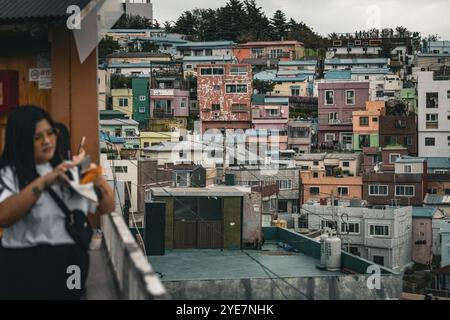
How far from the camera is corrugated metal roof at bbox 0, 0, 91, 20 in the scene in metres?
7.11

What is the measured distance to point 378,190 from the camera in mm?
38344

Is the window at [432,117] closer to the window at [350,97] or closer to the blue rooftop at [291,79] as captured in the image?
the window at [350,97]

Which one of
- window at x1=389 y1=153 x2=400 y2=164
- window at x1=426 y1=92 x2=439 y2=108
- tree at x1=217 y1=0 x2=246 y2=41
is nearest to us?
window at x1=389 y1=153 x2=400 y2=164

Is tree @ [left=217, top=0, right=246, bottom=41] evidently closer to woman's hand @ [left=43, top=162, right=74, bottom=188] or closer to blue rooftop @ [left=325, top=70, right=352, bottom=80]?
blue rooftop @ [left=325, top=70, right=352, bottom=80]

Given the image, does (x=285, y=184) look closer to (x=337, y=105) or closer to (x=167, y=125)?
(x=337, y=105)

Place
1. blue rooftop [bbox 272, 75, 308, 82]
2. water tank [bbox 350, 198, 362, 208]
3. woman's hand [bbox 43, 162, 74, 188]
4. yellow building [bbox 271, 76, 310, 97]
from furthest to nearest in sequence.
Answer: blue rooftop [bbox 272, 75, 308, 82] < yellow building [bbox 271, 76, 310, 97] < water tank [bbox 350, 198, 362, 208] < woman's hand [bbox 43, 162, 74, 188]

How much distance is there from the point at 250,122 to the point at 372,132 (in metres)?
7.63

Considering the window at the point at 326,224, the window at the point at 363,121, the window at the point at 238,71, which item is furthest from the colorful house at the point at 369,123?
the window at the point at 326,224

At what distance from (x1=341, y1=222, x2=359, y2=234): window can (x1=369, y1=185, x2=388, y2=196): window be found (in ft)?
19.1

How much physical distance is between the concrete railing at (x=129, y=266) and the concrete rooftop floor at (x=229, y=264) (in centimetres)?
676

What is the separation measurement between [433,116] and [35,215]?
42028mm

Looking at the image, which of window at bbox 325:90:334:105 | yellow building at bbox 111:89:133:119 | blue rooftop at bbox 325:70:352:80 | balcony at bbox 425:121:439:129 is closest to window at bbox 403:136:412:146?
balcony at bbox 425:121:439:129

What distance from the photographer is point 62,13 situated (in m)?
7.07

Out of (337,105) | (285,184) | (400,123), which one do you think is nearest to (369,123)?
(400,123)
